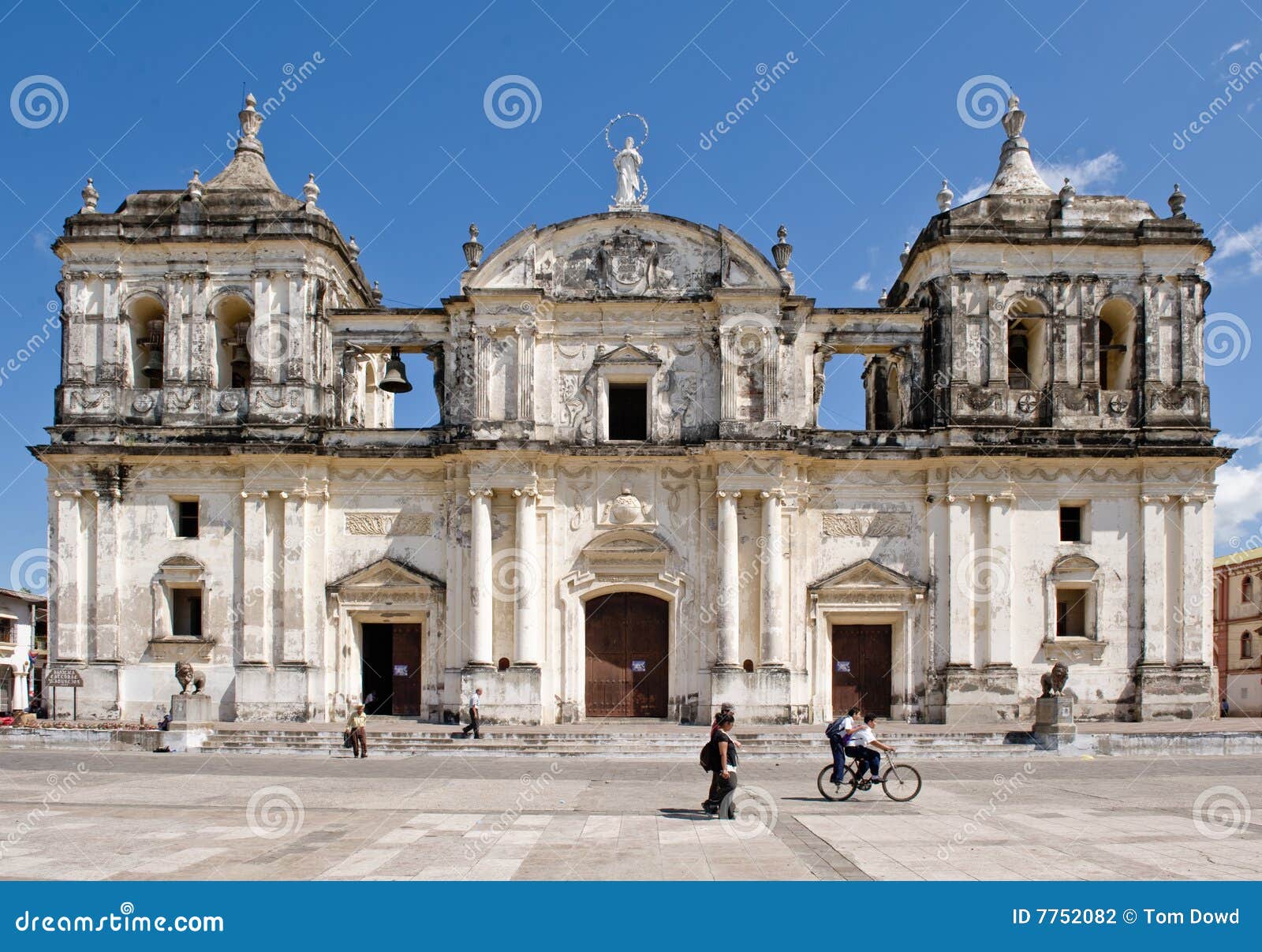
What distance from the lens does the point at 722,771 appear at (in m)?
14.7

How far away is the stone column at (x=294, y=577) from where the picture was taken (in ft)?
95.8

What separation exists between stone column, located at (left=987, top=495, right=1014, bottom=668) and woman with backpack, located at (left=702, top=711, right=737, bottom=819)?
53.6ft

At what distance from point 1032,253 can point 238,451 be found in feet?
69.9

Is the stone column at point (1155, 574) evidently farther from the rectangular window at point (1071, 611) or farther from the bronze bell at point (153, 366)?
the bronze bell at point (153, 366)

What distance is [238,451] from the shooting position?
29344mm

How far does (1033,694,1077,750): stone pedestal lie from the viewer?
24734mm

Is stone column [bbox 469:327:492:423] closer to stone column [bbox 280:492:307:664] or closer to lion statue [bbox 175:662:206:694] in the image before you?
stone column [bbox 280:492:307:664]

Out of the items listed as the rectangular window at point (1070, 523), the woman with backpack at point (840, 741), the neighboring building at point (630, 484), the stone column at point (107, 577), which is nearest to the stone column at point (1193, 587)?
the neighboring building at point (630, 484)

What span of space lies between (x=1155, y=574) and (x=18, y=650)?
52.3 metres

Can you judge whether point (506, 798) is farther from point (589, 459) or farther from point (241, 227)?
point (241, 227)

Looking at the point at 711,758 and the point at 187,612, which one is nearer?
the point at 711,758

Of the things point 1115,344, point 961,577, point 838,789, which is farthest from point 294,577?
point 1115,344

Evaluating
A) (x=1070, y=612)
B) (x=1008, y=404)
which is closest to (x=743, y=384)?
(x=1008, y=404)

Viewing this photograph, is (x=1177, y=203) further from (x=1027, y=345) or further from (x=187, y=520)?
(x=187, y=520)
